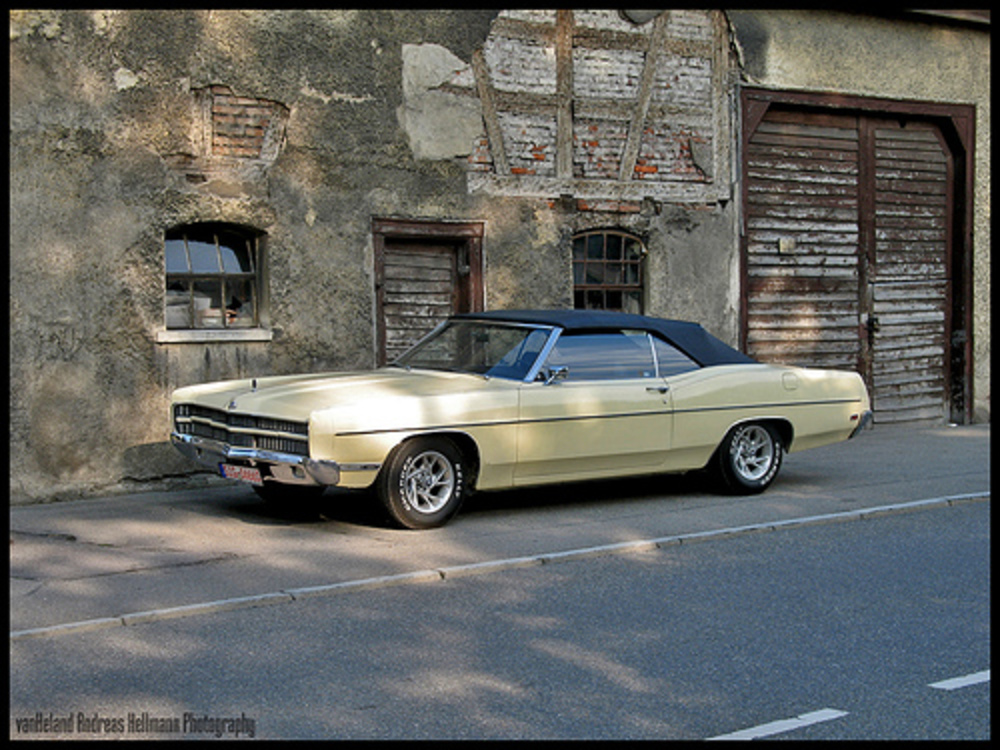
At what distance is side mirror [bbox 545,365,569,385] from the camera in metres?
9.05

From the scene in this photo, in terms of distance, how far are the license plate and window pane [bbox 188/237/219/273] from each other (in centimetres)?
346

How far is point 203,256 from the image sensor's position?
1153 cm

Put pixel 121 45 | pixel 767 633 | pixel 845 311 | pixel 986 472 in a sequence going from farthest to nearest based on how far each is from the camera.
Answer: pixel 845 311 → pixel 986 472 → pixel 121 45 → pixel 767 633

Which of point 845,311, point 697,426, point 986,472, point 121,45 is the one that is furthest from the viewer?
point 845,311

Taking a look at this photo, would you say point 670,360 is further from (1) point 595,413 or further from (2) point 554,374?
(2) point 554,374

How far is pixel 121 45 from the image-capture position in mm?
10758

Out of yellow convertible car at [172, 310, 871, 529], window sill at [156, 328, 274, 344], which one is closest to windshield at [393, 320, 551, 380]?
yellow convertible car at [172, 310, 871, 529]

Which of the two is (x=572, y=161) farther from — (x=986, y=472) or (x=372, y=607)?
(x=372, y=607)

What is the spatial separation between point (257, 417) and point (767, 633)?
4036mm

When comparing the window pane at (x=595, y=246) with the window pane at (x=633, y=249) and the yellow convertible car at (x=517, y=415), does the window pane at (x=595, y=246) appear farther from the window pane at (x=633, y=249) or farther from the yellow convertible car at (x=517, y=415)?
the yellow convertible car at (x=517, y=415)

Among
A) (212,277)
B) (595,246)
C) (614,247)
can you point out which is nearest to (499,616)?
(212,277)

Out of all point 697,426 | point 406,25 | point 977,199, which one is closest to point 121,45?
point 406,25

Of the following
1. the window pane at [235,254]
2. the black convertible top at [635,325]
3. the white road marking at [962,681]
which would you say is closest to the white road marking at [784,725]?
the white road marking at [962,681]

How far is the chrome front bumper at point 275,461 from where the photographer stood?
795cm
